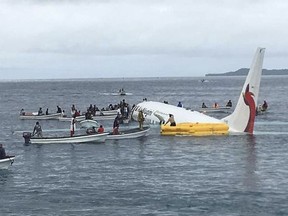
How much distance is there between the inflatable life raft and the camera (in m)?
60.9

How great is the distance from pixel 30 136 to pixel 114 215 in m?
29.6

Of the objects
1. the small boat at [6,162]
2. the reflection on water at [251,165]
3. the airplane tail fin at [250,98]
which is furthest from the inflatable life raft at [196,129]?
the small boat at [6,162]

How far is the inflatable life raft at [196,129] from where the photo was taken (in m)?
60.9

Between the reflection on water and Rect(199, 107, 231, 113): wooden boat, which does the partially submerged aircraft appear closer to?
the reflection on water

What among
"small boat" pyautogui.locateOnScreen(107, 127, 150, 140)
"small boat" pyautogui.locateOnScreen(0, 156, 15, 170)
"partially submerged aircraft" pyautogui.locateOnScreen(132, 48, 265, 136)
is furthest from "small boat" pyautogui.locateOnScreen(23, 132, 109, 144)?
"small boat" pyautogui.locateOnScreen(0, 156, 15, 170)

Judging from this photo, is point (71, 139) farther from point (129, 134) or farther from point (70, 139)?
point (129, 134)

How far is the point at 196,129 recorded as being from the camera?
203ft

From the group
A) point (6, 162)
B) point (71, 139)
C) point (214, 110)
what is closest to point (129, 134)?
point (71, 139)

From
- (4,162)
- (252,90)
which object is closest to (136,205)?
(4,162)

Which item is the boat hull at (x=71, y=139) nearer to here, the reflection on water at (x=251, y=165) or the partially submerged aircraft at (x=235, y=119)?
the partially submerged aircraft at (x=235, y=119)

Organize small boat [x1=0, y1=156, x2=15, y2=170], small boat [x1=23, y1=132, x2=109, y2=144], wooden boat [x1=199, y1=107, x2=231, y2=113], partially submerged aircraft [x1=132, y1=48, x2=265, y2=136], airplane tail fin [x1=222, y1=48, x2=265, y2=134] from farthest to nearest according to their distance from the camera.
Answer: wooden boat [x1=199, y1=107, x2=231, y2=113] → partially submerged aircraft [x1=132, y1=48, x2=265, y2=136] → airplane tail fin [x1=222, y1=48, x2=265, y2=134] → small boat [x1=23, y1=132, x2=109, y2=144] → small boat [x1=0, y1=156, x2=15, y2=170]

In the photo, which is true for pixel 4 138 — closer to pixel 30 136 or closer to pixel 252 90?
pixel 30 136

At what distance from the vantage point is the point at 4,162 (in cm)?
4181

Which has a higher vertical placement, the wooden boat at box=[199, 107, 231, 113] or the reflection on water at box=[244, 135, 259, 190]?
the wooden boat at box=[199, 107, 231, 113]
